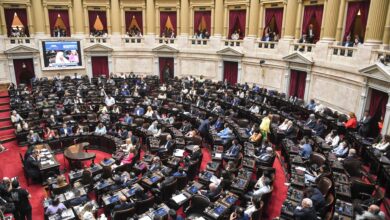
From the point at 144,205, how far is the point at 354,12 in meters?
15.8

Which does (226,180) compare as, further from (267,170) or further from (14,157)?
(14,157)

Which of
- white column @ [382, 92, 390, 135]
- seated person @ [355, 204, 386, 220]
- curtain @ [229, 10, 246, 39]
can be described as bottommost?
seated person @ [355, 204, 386, 220]

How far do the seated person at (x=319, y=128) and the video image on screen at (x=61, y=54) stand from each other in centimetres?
2076

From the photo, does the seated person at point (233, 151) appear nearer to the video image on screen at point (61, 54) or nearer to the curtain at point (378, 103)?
the curtain at point (378, 103)

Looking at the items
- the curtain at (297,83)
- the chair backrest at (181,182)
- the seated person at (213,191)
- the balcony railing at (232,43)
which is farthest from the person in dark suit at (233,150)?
the balcony railing at (232,43)

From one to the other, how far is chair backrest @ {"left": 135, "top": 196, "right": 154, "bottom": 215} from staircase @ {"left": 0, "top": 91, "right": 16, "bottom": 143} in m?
10.6

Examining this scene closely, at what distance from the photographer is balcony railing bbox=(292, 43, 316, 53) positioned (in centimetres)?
1900

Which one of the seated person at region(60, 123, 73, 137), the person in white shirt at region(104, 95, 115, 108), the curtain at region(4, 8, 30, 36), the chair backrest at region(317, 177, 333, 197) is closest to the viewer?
the chair backrest at region(317, 177, 333, 197)

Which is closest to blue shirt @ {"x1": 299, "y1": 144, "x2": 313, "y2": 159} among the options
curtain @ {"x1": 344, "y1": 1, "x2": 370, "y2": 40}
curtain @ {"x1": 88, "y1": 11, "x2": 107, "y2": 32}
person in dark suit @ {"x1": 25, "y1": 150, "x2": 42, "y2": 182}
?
curtain @ {"x1": 344, "y1": 1, "x2": 370, "y2": 40}

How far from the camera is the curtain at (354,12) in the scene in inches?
660

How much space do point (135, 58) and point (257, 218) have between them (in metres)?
22.9

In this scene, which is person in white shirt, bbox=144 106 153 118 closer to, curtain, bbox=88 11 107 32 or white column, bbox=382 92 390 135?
white column, bbox=382 92 390 135

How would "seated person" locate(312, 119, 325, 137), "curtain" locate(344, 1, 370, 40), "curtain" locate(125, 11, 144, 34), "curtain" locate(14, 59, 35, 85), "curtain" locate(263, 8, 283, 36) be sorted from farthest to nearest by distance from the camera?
1. "curtain" locate(125, 11, 144, 34)
2. "curtain" locate(14, 59, 35, 85)
3. "curtain" locate(263, 8, 283, 36)
4. "curtain" locate(344, 1, 370, 40)
5. "seated person" locate(312, 119, 325, 137)

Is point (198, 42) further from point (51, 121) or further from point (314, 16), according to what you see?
point (51, 121)
